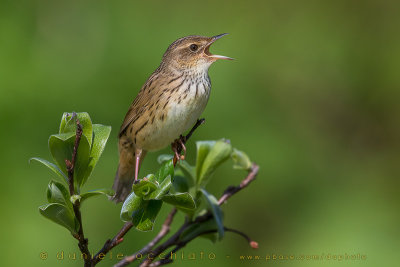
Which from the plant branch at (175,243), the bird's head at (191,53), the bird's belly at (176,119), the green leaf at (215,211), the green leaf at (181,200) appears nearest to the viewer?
the green leaf at (181,200)

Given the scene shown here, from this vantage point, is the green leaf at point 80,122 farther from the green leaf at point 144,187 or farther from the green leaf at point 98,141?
the green leaf at point 144,187

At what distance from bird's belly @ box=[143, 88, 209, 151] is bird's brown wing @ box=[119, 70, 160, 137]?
15 cm

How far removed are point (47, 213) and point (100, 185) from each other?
1.54 meters

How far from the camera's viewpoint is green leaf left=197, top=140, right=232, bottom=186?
227 centimetres

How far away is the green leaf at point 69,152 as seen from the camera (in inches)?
71.2

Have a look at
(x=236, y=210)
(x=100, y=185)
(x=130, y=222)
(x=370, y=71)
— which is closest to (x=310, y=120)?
(x=370, y=71)

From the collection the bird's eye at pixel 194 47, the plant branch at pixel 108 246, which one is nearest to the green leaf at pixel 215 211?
the plant branch at pixel 108 246

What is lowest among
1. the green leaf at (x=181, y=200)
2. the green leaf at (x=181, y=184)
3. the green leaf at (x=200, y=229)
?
the green leaf at (x=200, y=229)

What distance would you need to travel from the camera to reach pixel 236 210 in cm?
362

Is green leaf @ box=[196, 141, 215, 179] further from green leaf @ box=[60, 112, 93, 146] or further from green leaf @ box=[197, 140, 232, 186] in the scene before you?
green leaf @ box=[60, 112, 93, 146]

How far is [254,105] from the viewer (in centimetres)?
364

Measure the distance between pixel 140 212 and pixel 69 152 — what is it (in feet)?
0.95

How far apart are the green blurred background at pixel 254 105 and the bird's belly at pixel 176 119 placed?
0.69ft

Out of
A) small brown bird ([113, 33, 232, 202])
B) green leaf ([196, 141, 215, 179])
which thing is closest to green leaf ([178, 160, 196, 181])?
green leaf ([196, 141, 215, 179])
